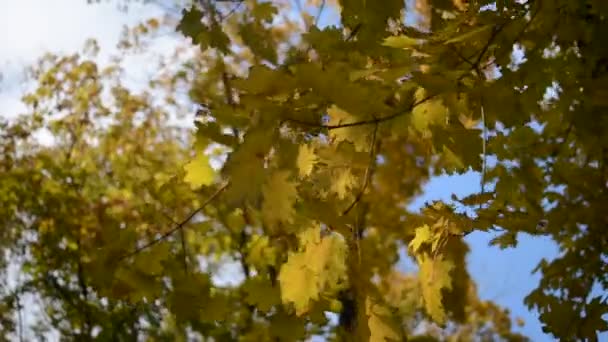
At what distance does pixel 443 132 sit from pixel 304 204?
0.99 feet

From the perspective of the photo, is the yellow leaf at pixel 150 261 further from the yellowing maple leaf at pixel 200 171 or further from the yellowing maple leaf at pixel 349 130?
the yellowing maple leaf at pixel 349 130

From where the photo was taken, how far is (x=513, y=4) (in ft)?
4.06

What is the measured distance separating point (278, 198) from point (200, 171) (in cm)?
59

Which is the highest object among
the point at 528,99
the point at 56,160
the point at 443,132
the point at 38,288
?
the point at 56,160

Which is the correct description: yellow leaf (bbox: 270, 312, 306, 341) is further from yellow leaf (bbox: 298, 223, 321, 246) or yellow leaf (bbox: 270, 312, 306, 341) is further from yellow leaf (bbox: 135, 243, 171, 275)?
yellow leaf (bbox: 135, 243, 171, 275)

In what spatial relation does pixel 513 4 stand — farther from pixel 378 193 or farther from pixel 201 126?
pixel 378 193

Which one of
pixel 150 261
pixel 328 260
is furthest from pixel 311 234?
pixel 150 261

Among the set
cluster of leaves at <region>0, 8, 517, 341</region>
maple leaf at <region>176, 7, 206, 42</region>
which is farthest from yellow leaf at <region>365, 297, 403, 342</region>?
maple leaf at <region>176, 7, 206, 42</region>

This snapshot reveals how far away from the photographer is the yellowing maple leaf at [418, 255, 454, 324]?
1.12 metres

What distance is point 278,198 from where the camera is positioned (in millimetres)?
835

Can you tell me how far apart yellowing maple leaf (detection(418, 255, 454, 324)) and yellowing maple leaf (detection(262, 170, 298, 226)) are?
42cm

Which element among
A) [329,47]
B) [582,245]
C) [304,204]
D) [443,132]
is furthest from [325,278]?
[582,245]

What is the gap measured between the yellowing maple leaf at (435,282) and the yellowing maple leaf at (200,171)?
0.54 meters

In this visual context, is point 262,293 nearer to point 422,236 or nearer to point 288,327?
point 288,327
